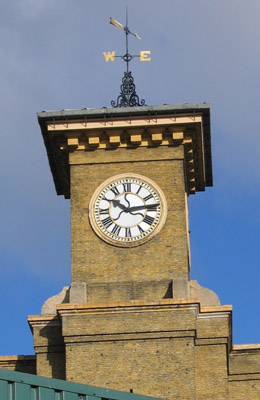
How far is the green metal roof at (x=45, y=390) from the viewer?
6172cm

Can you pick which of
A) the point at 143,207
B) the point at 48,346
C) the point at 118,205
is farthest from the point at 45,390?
the point at 143,207

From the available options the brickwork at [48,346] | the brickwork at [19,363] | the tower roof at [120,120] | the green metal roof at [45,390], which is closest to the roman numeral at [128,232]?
the tower roof at [120,120]

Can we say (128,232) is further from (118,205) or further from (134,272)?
(134,272)

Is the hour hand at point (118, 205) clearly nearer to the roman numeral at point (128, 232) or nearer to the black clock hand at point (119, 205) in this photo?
the black clock hand at point (119, 205)

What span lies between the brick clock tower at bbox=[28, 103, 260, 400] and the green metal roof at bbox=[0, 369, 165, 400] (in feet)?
13.3

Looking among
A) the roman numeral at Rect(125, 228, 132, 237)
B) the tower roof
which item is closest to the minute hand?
the roman numeral at Rect(125, 228, 132, 237)

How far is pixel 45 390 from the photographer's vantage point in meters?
62.3

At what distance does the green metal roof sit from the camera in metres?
61.7

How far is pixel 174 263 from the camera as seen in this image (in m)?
69.6

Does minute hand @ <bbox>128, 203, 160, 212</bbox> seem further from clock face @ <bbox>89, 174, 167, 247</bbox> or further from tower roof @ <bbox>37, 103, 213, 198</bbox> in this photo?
tower roof @ <bbox>37, 103, 213, 198</bbox>

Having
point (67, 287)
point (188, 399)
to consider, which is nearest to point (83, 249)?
point (67, 287)

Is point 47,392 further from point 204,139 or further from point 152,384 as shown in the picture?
point 204,139

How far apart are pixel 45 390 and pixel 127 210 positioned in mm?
10210

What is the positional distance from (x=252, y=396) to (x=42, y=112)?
41.3ft
